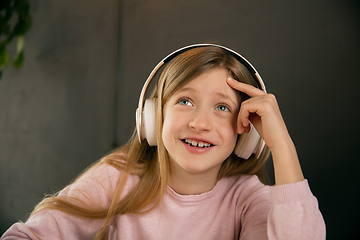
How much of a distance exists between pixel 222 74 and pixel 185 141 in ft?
0.85

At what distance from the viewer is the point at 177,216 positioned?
1.00 m

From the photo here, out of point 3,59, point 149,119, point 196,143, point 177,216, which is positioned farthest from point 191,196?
point 3,59

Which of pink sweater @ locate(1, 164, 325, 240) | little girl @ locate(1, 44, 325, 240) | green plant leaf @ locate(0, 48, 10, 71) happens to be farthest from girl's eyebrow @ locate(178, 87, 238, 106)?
green plant leaf @ locate(0, 48, 10, 71)

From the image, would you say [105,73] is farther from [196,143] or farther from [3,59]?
[3,59]

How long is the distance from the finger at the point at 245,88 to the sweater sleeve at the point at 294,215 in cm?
30

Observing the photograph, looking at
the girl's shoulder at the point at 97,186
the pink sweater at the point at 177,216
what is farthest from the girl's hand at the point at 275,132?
the girl's shoulder at the point at 97,186

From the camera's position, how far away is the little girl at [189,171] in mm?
865

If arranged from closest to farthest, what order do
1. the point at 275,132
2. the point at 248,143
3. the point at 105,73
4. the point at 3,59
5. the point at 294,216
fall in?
the point at 3,59, the point at 294,216, the point at 275,132, the point at 248,143, the point at 105,73

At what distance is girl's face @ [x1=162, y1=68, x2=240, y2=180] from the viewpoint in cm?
91

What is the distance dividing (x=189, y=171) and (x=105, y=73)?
80 centimetres

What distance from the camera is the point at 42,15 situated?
4.78 ft

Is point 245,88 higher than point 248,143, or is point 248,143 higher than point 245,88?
point 245,88

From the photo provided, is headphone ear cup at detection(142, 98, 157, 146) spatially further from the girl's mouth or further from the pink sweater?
the pink sweater

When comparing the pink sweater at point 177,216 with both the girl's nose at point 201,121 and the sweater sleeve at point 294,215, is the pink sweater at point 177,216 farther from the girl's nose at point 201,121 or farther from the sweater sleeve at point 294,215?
the girl's nose at point 201,121
